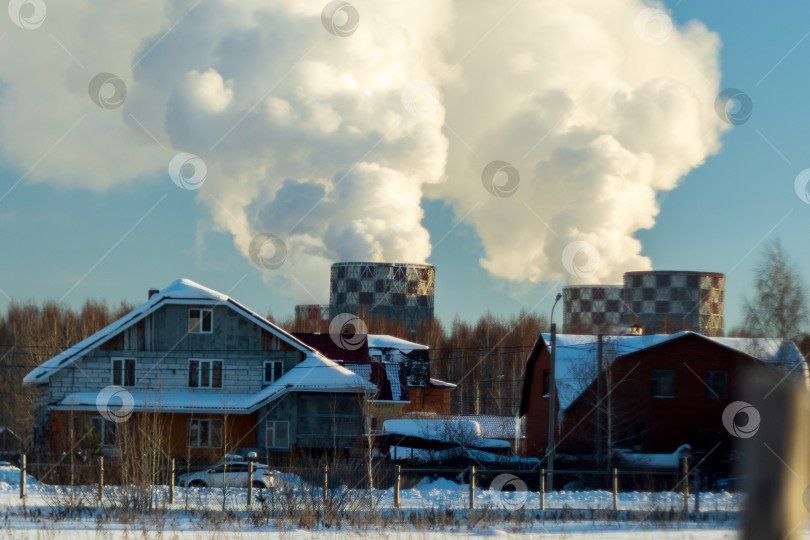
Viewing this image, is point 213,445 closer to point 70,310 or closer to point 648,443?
point 648,443

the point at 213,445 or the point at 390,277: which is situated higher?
the point at 390,277

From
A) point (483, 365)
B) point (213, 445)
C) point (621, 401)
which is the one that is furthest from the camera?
point (483, 365)

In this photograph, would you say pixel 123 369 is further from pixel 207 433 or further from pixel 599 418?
pixel 599 418

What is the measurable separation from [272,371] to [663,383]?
1688 cm

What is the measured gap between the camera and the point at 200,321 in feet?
126

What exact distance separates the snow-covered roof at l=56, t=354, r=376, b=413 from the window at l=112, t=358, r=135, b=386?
0.68 m

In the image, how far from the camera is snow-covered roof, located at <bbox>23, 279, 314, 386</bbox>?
3669cm

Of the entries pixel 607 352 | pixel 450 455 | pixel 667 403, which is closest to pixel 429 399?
pixel 607 352

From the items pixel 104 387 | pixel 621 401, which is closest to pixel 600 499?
pixel 621 401

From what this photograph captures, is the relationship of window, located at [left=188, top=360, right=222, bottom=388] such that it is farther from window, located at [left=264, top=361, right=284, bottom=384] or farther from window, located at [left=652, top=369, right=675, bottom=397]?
window, located at [left=652, top=369, right=675, bottom=397]

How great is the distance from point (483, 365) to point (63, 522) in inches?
2957


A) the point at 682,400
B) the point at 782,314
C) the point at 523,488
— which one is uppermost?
the point at 782,314

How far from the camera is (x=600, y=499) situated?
25922 millimetres

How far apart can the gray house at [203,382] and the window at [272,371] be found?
42 mm
